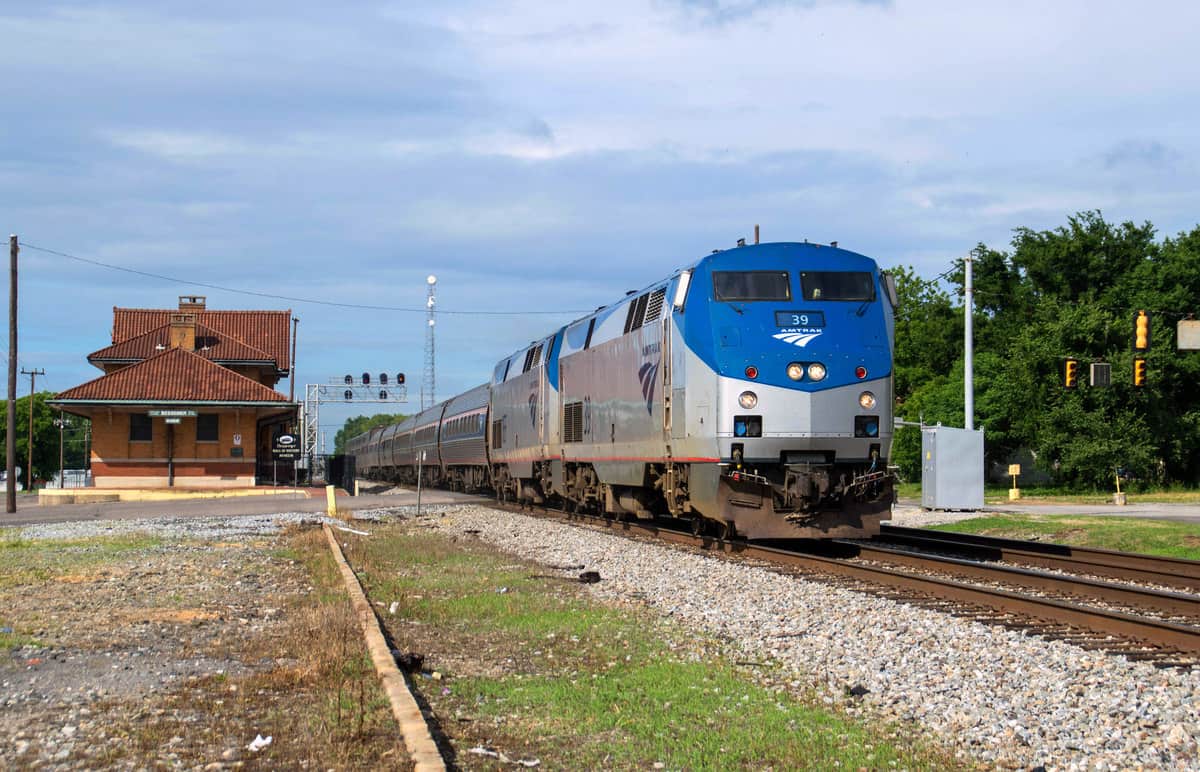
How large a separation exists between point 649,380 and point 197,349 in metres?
44.6

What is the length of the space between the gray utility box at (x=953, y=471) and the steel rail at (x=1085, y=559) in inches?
415

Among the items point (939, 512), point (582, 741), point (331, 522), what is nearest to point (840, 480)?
point (582, 741)

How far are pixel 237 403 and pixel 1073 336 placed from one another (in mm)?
33440

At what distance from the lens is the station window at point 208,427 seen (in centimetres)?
4428

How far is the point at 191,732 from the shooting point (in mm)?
6289

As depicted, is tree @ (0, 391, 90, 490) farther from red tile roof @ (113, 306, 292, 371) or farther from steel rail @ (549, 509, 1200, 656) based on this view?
steel rail @ (549, 509, 1200, 656)

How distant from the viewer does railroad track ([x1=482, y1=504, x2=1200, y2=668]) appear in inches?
354

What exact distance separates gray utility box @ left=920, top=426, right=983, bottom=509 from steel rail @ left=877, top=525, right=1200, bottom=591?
10549 millimetres

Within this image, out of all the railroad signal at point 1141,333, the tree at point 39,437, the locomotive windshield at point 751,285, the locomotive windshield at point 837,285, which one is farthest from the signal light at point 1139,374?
the tree at point 39,437

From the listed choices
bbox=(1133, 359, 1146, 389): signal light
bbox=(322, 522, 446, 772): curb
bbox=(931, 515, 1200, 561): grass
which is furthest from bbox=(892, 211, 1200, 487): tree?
bbox=(322, 522, 446, 772): curb

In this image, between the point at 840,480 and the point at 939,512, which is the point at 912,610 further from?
the point at 939,512

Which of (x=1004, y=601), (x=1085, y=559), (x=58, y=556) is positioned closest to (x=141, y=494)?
(x=58, y=556)

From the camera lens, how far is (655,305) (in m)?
17.1

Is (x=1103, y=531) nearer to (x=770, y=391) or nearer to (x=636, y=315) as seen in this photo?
(x=770, y=391)
